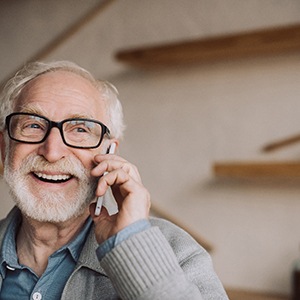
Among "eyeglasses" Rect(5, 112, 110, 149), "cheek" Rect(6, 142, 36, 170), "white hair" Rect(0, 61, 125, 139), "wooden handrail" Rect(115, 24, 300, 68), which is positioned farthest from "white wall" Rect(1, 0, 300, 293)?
"cheek" Rect(6, 142, 36, 170)

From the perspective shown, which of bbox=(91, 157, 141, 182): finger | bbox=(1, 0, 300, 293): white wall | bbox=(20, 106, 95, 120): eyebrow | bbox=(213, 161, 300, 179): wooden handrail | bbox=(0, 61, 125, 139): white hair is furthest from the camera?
bbox=(1, 0, 300, 293): white wall

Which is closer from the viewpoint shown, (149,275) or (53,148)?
(149,275)

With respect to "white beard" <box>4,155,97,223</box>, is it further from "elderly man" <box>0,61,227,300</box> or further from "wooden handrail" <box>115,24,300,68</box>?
"wooden handrail" <box>115,24,300,68</box>

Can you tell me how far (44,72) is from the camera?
4.30 feet

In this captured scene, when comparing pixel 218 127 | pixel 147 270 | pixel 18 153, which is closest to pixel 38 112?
pixel 18 153

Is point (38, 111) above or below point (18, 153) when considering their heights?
above

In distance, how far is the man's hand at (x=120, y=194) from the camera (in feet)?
3.35

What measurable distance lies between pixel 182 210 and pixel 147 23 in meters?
1.03

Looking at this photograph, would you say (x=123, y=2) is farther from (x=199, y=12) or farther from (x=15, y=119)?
(x=15, y=119)

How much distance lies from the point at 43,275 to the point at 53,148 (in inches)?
11.8

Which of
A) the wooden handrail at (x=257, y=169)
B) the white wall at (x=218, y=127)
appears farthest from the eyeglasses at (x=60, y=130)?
the white wall at (x=218, y=127)

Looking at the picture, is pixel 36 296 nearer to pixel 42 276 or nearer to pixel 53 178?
pixel 42 276

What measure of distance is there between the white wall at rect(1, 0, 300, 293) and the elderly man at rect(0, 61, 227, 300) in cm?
120

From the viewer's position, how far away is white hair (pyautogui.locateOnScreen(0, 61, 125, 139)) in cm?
131
